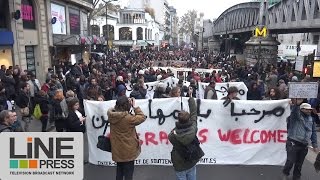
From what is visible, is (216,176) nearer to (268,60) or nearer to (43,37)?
(43,37)

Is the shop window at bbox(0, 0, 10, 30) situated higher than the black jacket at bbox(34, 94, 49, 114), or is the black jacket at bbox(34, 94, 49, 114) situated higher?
the shop window at bbox(0, 0, 10, 30)

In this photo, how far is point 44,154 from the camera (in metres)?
3.05

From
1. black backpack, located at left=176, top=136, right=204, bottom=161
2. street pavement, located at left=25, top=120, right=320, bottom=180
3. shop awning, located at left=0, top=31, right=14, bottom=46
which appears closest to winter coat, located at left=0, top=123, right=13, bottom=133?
street pavement, located at left=25, top=120, right=320, bottom=180

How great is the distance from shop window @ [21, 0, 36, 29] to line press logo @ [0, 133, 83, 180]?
1746cm

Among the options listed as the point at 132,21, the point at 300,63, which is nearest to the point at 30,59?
the point at 300,63

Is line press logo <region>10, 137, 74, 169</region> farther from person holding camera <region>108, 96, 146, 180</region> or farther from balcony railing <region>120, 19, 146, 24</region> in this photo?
balcony railing <region>120, 19, 146, 24</region>

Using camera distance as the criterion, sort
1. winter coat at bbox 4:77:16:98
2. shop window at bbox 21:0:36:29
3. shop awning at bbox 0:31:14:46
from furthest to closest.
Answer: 1. shop window at bbox 21:0:36:29
2. shop awning at bbox 0:31:14:46
3. winter coat at bbox 4:77:16:98

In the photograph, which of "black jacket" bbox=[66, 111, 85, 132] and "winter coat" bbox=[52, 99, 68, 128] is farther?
"winter coat" bbox=[52, 99, 68, 128]

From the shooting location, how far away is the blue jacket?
622 cm

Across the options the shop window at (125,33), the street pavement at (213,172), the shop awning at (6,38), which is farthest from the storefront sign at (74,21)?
the shop window at (125,33)

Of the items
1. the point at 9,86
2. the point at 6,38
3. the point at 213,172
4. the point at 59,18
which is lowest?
the point at 213,172

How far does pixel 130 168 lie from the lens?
5.69 meters

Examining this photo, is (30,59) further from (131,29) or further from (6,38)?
(131,29)

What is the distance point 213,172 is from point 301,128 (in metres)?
1.75
